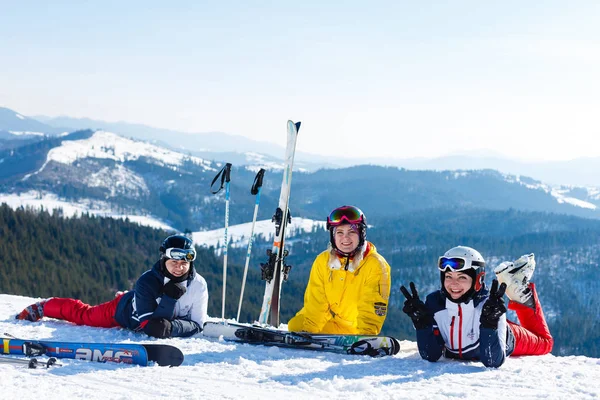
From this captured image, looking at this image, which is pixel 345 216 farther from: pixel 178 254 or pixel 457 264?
pixel 178 254

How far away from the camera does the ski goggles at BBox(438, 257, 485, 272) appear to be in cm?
588

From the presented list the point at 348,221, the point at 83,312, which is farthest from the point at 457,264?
the point at 83,312

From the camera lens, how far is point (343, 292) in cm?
736

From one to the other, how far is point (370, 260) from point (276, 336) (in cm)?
164

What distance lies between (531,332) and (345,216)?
117 inches

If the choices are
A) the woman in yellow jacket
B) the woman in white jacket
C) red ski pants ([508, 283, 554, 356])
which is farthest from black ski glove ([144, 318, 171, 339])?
red ski pants ([508, 283, 554, 356])

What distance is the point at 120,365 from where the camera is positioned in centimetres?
527

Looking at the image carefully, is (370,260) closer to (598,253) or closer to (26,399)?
(26,399)

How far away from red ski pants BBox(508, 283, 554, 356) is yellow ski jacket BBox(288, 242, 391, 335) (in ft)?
5.70

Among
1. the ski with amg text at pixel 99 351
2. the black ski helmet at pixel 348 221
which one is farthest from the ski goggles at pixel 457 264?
the ski with amg text at pixel 99 351

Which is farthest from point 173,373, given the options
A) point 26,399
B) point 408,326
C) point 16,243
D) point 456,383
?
point 408,326

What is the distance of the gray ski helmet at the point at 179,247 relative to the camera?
22.6 ft

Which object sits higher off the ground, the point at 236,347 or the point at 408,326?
the point at 236,347

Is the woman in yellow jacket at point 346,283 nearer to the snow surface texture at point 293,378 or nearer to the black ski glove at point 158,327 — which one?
the snow surface texture at point 293,378
